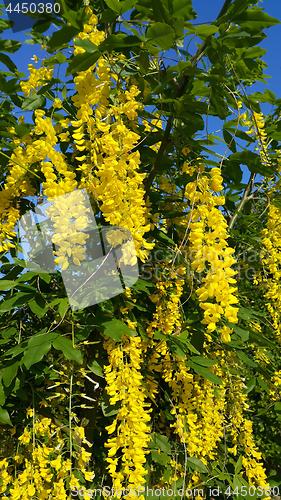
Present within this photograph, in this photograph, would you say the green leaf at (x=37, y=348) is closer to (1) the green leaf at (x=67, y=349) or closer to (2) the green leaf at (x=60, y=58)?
(1) the green leaf at (x=67, y=349)

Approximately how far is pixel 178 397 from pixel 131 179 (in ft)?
4.20

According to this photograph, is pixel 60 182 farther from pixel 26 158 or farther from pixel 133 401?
pixel 133 401

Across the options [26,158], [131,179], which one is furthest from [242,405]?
[26,158]

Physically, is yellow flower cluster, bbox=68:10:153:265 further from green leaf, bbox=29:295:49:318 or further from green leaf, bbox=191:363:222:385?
green leaf, bbox=191:363:222:385

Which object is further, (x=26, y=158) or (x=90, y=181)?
(x=26, y=158)

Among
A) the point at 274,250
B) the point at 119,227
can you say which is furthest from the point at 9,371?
the point at 274,250

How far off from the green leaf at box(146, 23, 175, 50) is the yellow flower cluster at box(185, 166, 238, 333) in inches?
16.7

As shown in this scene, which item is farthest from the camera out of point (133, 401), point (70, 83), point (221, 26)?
point (70, 83)

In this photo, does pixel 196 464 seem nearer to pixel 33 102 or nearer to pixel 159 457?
pixel 159 457

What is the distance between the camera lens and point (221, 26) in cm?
105

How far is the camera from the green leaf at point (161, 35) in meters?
0.95

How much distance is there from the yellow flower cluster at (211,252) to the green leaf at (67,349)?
45 centimetres

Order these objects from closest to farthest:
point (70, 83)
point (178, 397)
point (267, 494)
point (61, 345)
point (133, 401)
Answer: point (61, 345) < point (133, 401) < point (70, 83) < point (178, 397) < point (267, 494)

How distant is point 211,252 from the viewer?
3.53 feet
